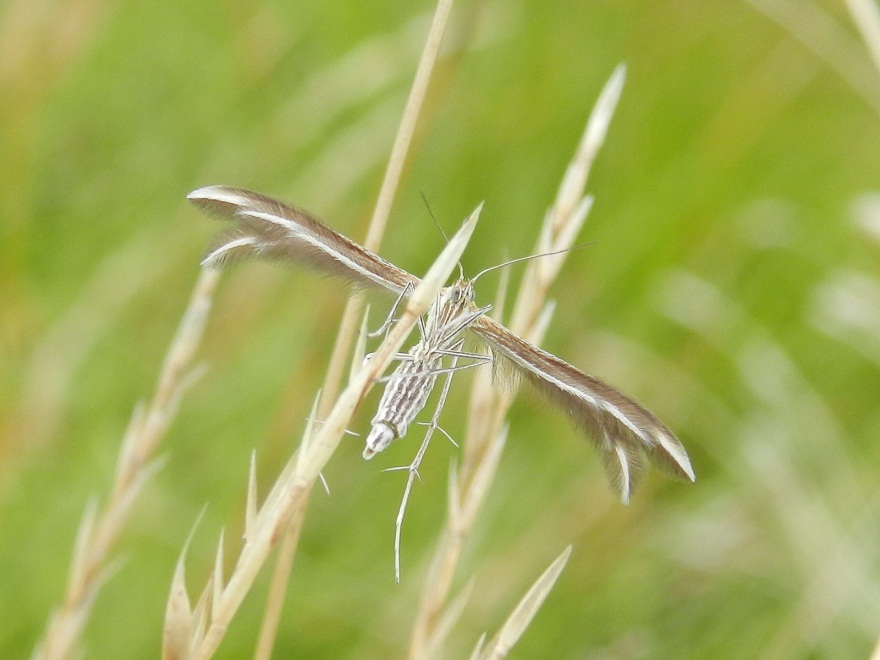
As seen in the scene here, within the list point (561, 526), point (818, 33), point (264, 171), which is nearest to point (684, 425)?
point (561, 526)

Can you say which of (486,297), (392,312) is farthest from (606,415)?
(486,297)

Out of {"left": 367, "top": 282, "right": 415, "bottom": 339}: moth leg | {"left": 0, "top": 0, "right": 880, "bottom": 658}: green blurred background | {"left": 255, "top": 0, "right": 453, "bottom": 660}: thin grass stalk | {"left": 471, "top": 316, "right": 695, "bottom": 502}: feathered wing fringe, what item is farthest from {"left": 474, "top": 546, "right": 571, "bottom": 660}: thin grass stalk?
{"left": 0, "top": 0, "right": 880, "bottom": 658}: green blurred background

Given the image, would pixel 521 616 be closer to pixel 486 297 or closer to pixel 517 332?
pixel 517 332

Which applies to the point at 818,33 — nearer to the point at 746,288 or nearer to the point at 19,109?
the point at 746,288

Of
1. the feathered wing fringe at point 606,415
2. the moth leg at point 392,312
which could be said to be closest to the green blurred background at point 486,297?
the moth leg at point 392,312

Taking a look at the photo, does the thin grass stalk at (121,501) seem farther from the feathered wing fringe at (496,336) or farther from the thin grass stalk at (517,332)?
the thin grass stalk at (517,332)

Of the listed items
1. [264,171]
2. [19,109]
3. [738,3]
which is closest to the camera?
[19,109]
